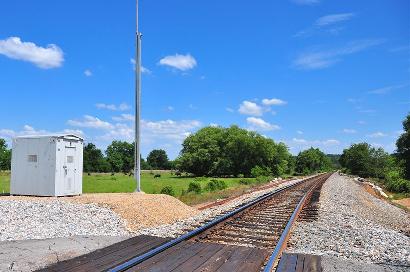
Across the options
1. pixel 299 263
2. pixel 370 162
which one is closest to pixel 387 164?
pixel 370 162

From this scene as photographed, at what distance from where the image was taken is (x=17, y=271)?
18.6ft

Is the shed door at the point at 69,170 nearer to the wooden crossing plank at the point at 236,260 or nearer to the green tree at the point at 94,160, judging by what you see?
the wooden crossing plank at the point at 236,260

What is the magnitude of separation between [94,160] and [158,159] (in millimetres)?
57905

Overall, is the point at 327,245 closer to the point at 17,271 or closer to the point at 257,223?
the point at 257,223

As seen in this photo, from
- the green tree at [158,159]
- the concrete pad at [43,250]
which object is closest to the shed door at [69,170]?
the concrete pad at [43,250]

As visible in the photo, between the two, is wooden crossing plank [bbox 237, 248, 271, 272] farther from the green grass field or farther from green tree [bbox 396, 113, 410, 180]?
green tree [bbox 396, 113, 410, 180]

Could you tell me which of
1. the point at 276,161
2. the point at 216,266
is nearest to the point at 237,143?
the point at 276,161

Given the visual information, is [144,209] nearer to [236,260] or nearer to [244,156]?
[236,260]

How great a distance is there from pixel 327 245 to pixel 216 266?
327cm

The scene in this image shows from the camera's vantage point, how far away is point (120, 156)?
133375mm

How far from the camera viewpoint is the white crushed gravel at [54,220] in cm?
918

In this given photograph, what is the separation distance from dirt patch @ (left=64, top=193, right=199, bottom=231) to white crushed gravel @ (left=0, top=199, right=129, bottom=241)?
1.14ft

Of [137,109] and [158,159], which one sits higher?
[158,159]

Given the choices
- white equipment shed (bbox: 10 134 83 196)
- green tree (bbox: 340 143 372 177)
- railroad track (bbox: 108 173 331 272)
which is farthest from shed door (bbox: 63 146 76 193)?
green tree (bbox: 340 143 372 177)
